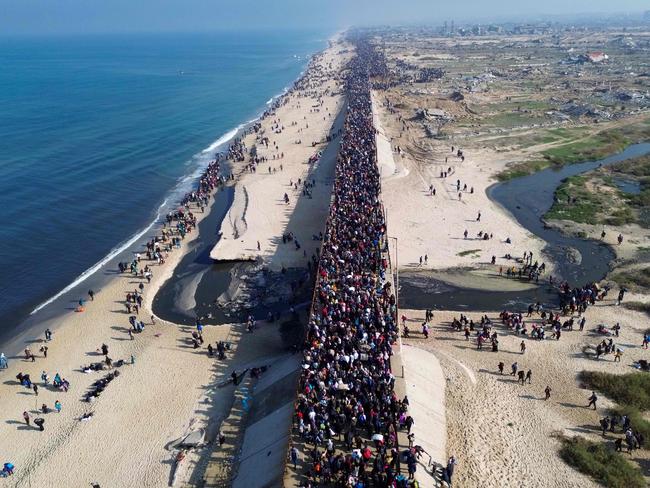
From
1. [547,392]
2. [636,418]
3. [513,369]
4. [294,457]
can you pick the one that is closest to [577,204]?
[513,369]

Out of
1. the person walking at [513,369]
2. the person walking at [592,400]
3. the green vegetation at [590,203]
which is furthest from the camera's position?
the green vegetation at [590,203]

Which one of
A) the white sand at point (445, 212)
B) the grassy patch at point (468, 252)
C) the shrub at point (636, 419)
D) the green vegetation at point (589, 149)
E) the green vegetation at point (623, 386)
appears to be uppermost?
the green vegetation at point (589, 149)

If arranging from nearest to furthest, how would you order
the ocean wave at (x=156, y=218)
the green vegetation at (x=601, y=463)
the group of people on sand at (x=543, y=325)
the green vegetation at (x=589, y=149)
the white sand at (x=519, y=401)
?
the green vegetation at (x=601, y=463)
the white sand at (x=519, y=401)
the group of people on sand at (x=543, y=325)
the ocean wave at (x=156, y=218)
the green vegetation at (x=589, y=149)

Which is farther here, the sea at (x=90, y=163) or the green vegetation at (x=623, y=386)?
the sea at (x=90, y=163)

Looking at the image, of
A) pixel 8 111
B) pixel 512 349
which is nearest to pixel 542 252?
pixel 512 349

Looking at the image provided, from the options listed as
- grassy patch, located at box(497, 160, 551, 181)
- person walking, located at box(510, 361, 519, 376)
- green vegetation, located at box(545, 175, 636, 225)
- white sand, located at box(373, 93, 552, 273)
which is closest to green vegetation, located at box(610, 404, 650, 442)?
Answer: person walking, located at box(510, 361, 519, 376)

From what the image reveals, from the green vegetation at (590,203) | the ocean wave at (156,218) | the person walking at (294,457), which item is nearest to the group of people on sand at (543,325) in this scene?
the person walking at (294,457)

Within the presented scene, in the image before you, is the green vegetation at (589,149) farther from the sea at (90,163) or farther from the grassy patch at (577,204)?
the sea at (90,163)

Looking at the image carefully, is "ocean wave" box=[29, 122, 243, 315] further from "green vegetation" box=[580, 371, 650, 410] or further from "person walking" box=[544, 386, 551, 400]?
"green vegetation" box=[580, 371, 650, 410]

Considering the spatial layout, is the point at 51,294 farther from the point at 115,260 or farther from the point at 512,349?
the point at 512,349
